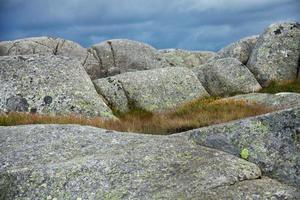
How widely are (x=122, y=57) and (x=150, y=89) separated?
11.1m

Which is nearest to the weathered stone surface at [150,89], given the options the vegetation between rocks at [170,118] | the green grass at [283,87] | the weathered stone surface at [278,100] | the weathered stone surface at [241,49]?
the vegetation between rocks at [170,118]

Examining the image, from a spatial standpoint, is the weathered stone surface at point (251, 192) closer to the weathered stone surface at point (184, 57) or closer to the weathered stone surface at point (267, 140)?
the weathered stone surface at point (267, 140)

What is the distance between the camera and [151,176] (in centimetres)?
1024

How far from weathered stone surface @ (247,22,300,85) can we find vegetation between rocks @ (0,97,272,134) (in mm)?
8128

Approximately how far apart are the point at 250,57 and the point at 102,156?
30102 millimetres

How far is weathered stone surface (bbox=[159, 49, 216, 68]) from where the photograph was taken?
166ft

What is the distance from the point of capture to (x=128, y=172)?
10398mm

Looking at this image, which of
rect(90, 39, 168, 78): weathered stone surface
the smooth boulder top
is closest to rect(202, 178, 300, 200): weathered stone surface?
rect(90, 39, 168, 78): weathered stone surface

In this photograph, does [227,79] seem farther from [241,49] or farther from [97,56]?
[97,56]

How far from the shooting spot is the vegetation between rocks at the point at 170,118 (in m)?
17.7

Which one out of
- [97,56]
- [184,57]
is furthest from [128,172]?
[184,57]

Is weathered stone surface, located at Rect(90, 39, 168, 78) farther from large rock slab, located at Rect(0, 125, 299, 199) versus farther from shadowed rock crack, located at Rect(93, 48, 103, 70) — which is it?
large rock slab, located at Rect(0, 125, 299, 199)

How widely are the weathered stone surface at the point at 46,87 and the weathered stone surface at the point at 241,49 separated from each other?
1842 centimetres

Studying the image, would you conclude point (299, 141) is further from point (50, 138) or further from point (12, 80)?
point (12, 80)
